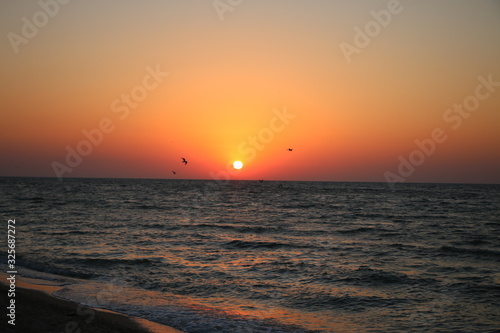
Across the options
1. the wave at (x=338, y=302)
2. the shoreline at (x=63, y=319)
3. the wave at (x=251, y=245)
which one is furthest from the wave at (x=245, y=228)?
the shoreline at (x=63, y=319)

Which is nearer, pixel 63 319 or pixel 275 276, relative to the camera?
pixel 63 319

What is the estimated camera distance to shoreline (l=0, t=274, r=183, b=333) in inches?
398

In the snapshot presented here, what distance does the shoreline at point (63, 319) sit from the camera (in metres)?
10.1

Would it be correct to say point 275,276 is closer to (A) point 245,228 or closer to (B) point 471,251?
(B) point 471,251

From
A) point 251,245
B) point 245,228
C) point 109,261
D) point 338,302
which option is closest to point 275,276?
point 338,302

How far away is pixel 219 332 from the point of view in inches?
440

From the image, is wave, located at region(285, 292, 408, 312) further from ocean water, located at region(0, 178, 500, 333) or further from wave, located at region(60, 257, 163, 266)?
wave, located at region(60, 257, 163, 266)

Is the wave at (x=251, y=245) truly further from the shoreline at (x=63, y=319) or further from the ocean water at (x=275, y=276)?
the shoreline at (x=63, y=319)

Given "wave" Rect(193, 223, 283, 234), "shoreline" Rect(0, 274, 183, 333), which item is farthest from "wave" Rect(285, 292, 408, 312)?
"wave" Rect(193, 223, 283, 234)

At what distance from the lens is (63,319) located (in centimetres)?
1084

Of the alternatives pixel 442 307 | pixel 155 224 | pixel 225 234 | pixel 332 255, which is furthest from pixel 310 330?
pixel 155 224

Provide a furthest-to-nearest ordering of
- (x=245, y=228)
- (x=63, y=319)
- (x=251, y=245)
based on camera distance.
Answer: (x=245, y=228)
(x=251, y=245)
(x=63, y=319)

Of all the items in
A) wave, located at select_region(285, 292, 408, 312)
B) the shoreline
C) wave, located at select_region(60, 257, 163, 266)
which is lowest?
wave, located at select_region(285, 292, 408, 312)

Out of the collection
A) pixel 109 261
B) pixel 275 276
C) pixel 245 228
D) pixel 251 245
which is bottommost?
pixel 275 276
